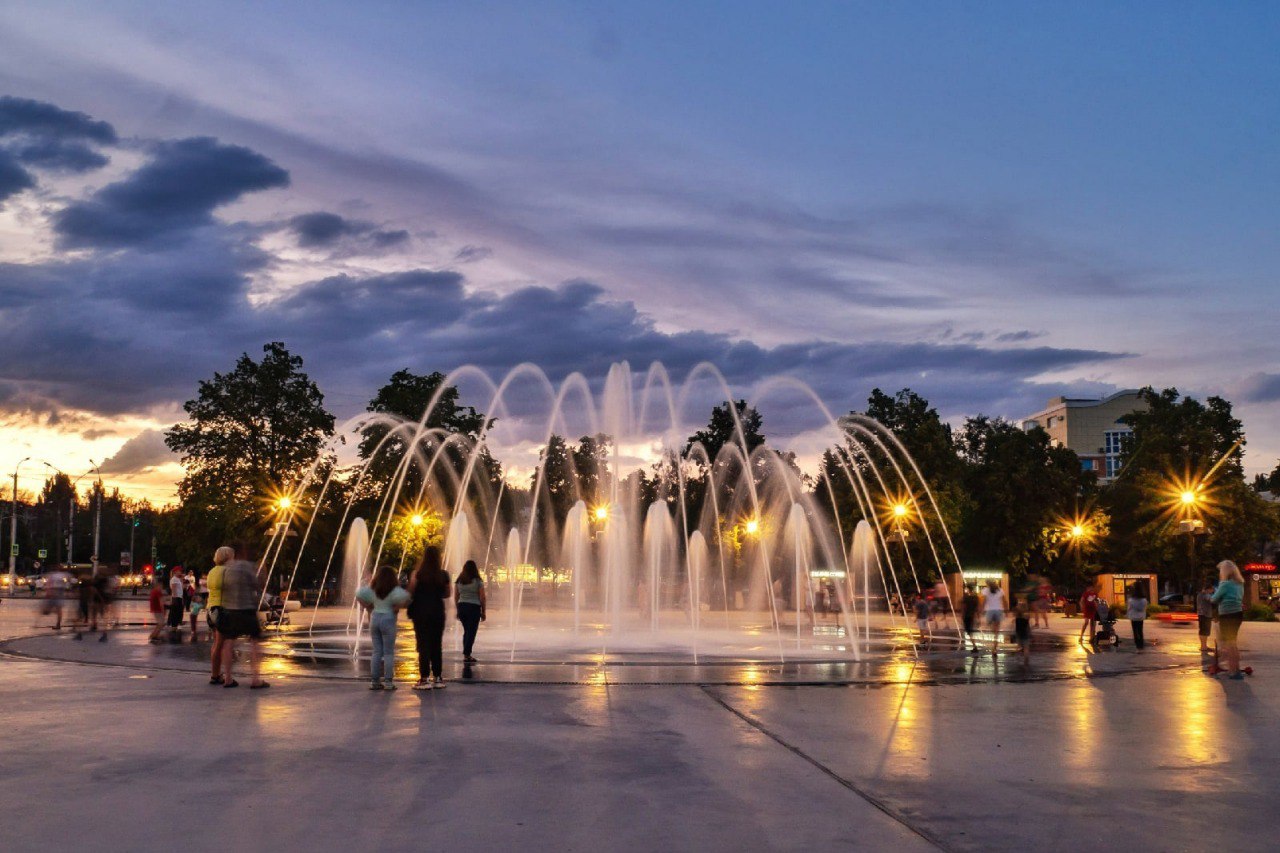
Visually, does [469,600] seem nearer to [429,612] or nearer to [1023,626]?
[429,612]

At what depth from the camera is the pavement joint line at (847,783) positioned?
24.3 feet

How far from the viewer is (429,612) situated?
16328 mm

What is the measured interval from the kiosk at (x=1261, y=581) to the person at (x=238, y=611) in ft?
224

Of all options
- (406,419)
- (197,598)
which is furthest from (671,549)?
(197,598)

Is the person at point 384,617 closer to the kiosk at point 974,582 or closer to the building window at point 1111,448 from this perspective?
the kiosk at point 974,582

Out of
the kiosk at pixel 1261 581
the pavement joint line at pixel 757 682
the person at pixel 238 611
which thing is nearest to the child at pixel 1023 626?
the pavement joint line at pixel 757 682

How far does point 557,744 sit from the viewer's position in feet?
35.9

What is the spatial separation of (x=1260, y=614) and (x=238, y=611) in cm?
4465

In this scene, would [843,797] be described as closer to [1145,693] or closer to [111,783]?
[111,783]

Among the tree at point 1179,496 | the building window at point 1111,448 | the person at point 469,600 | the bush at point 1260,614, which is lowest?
the bush at point 1260,614

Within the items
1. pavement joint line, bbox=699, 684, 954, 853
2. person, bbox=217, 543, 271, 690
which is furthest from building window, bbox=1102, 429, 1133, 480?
person, bbox=217, 543, 271, 690

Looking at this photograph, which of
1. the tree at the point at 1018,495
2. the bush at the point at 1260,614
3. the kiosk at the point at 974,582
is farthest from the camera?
the tree at the point at 1018,495

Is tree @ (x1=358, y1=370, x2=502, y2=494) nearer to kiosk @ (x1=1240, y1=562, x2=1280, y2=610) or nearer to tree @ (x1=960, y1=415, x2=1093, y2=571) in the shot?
tree @ (x1=960, y1=415, x2=1093, y2=571)

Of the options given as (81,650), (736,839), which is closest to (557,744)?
(736,839)
